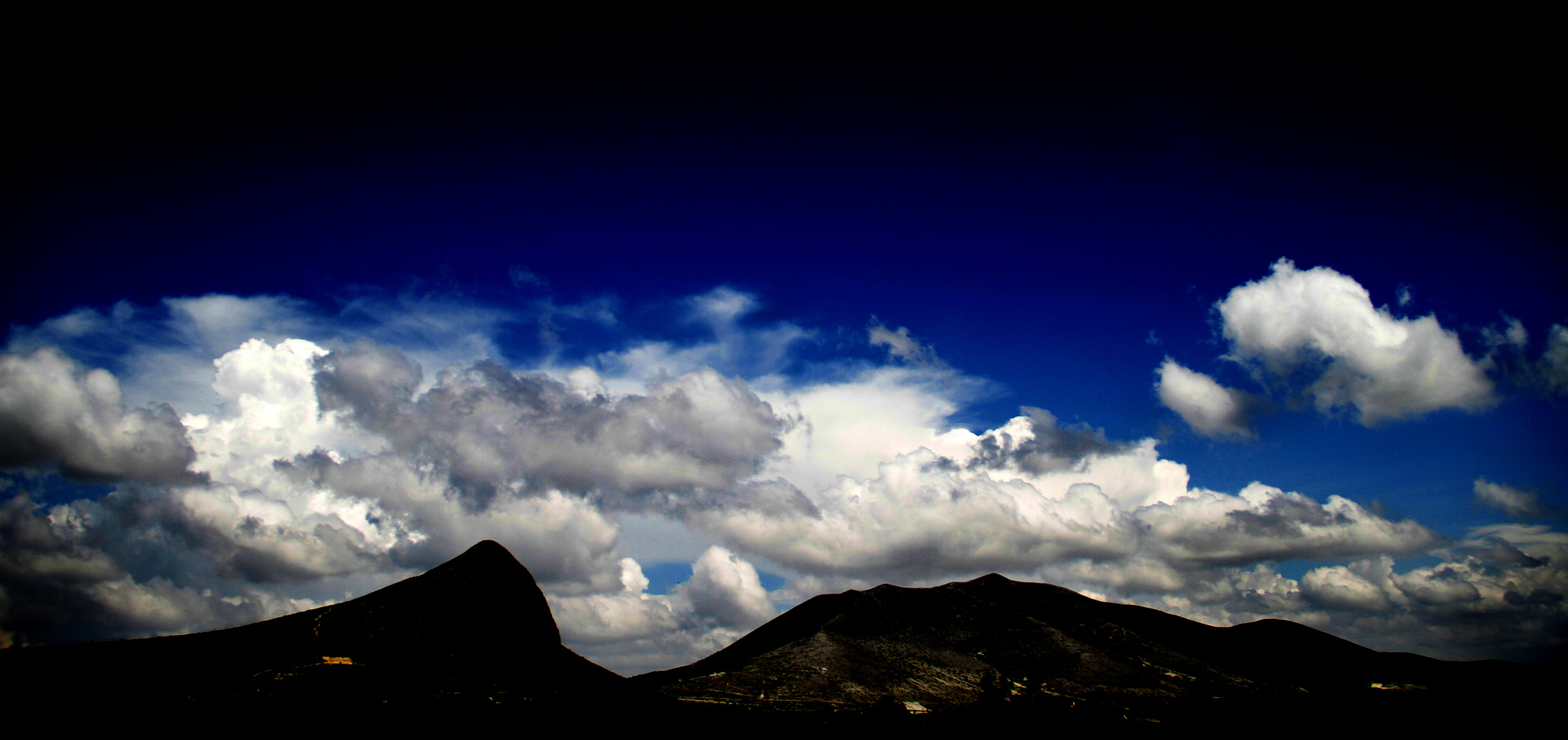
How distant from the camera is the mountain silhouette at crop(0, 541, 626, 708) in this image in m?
48.4

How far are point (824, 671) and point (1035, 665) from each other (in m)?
49.6

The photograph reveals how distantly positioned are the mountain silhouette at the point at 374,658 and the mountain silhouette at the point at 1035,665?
118 ft

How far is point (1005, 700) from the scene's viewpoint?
101 m

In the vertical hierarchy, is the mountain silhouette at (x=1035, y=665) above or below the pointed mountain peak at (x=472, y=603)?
below

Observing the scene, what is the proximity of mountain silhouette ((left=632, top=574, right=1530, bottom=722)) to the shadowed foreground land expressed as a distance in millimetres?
548

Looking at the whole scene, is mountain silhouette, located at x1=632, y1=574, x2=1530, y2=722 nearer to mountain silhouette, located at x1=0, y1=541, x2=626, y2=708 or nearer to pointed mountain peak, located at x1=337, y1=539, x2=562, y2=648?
pointed mountain peak, located at x1=337, y1=539, x2=562, y2=648

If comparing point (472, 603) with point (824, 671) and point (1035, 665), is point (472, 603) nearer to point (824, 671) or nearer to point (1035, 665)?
point (824, 671)

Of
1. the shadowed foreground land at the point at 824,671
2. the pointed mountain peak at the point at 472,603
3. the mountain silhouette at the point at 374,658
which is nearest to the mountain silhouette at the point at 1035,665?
the shadowed foreground land at the point at 824,671

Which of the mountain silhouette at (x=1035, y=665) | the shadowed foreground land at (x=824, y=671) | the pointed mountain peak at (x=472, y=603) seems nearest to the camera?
the shadowed foreground land at (x=824, y=671)

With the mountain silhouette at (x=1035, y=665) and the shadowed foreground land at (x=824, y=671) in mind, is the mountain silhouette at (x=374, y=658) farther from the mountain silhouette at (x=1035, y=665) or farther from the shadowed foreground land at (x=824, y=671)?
the mountain silhouette at (x=1035, y=665)

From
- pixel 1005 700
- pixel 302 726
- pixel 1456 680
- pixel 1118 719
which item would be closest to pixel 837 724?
pixel 1005 700

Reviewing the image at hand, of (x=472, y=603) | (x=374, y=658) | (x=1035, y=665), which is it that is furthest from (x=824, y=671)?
(x=374, y=658)

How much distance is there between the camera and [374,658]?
6109 centimetres

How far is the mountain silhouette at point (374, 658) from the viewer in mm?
48375
